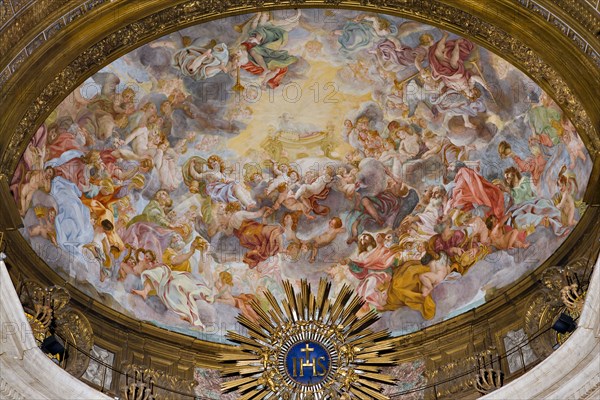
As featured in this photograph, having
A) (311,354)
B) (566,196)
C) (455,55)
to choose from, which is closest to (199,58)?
(455,55)

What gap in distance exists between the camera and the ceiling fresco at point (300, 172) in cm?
2253

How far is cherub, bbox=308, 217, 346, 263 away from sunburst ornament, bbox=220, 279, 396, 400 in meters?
1.36

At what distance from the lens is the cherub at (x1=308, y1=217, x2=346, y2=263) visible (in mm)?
24375

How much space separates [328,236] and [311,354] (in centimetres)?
273

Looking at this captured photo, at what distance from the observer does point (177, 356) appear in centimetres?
2267

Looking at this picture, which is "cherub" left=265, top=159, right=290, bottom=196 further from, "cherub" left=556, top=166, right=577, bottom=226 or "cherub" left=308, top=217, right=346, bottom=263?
"cherub" left=556, top=166, right=577, bottom=226

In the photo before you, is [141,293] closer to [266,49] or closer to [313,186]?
[313,186]

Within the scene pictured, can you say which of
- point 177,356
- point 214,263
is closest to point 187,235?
point 214,263

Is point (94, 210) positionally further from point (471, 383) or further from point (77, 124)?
point (471, 383)

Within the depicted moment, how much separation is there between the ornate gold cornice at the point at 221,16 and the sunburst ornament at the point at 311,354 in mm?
664

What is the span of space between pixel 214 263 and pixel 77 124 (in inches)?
144

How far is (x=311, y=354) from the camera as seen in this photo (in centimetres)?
2255

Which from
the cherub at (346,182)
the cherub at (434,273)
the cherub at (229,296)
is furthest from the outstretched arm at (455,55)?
the cherub at (229,296)

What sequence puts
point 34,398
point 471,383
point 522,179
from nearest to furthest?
point 34,398 < point 471,383 < point 522,179
